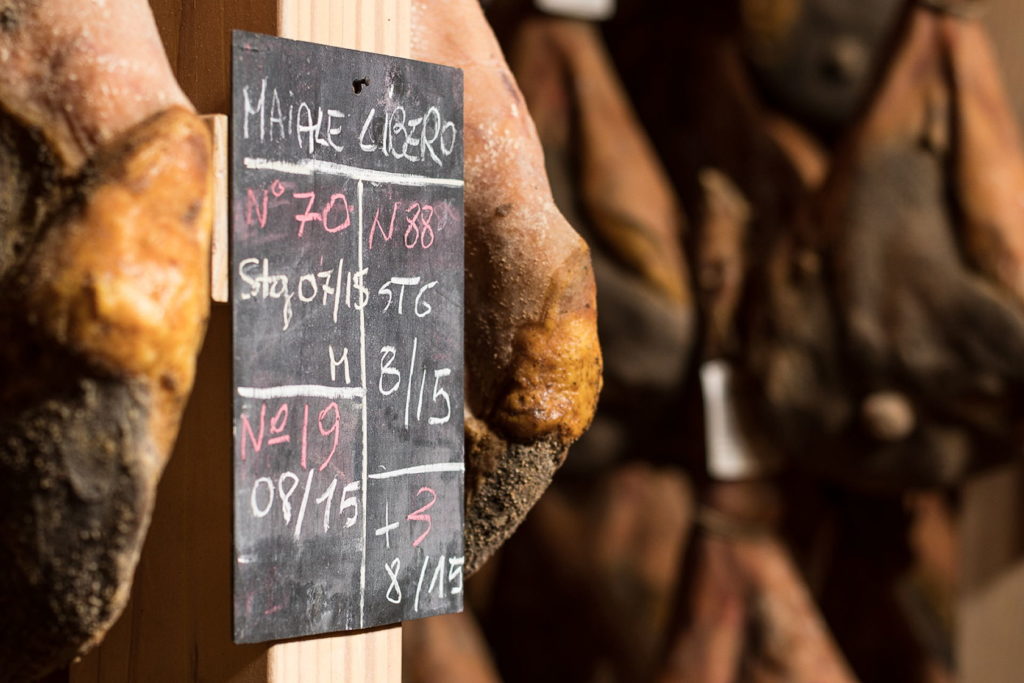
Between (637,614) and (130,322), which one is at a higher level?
(130,322)

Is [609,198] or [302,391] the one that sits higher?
[609,198]

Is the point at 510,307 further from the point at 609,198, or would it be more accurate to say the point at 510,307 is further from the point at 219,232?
the point at 609,198

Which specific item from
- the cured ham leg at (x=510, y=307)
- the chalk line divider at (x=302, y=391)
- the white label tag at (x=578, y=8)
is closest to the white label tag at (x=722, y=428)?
the white label tag at (x=578, y=8)

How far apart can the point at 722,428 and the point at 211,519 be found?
1012 millimetres

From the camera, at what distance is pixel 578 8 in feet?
5.29

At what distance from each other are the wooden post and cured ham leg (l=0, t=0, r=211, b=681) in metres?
0.08

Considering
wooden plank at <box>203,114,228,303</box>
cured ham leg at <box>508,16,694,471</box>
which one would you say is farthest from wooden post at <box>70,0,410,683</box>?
cured ham leg at <box>508,16,694,471</box>

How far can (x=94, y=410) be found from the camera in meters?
0.58

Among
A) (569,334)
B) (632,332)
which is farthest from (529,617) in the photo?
(569,334)

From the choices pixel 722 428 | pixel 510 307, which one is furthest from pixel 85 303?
pixel 722 428

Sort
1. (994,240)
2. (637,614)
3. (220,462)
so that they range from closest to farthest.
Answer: (220,462) < (994,240) < (637,614)

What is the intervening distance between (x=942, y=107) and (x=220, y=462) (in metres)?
1.04

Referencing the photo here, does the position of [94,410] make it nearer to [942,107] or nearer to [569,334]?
[569,334]

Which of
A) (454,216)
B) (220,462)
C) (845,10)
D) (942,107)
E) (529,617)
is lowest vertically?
(529,617)
